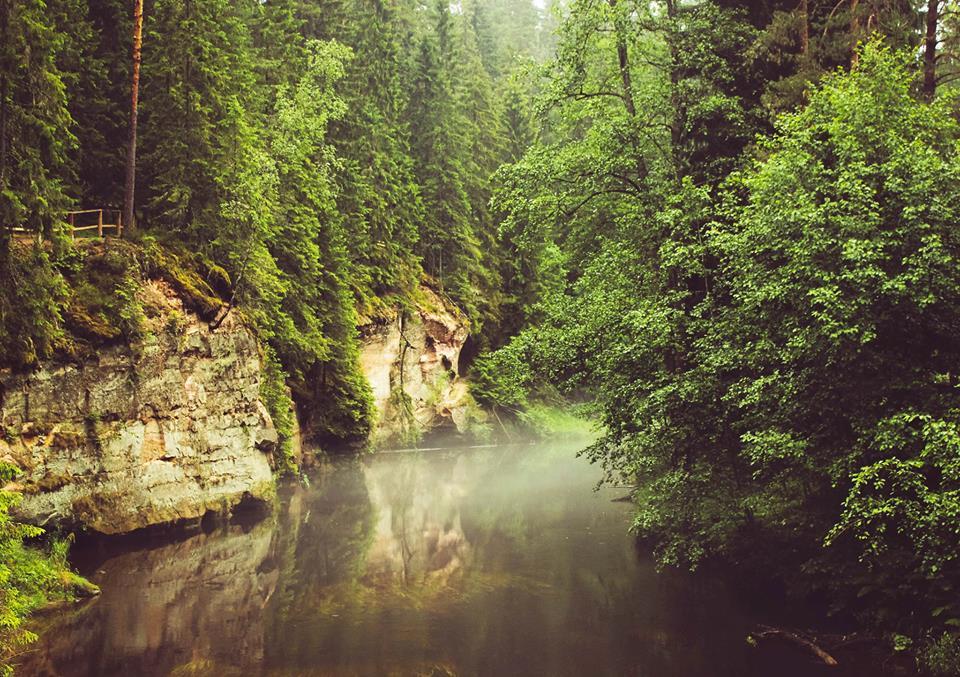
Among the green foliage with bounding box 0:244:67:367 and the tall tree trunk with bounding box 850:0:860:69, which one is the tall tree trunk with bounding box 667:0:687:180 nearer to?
the tall tree trunk with bounding box 850:0:860:69

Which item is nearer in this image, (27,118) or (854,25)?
(854,25)

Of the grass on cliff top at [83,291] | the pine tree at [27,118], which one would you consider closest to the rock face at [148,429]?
the grass on cliff top at [83,291]

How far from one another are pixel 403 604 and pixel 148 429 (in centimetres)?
939

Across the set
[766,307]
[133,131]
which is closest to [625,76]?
[766,307]

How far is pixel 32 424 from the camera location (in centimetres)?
1688

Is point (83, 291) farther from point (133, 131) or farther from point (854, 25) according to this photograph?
point (854, 25)

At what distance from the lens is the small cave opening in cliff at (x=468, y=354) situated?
43.4m

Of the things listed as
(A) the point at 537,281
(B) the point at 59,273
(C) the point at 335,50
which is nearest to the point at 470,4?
(A) the point at 537,281

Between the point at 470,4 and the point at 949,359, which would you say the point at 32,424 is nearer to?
the point at 949,359

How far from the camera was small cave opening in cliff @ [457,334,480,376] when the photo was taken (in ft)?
143

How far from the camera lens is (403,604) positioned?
14.9 metres

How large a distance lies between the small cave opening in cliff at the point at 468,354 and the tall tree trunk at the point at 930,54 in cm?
3167

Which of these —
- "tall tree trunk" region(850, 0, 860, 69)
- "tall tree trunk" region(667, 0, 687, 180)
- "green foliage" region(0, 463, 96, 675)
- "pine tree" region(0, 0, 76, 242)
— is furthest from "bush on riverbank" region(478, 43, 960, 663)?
"pine tree" region(0, 0, 76, 242)

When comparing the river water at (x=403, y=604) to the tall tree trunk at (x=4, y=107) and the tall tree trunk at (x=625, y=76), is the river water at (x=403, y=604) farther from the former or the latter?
the tall tree trunk at (x=625, y=76)
